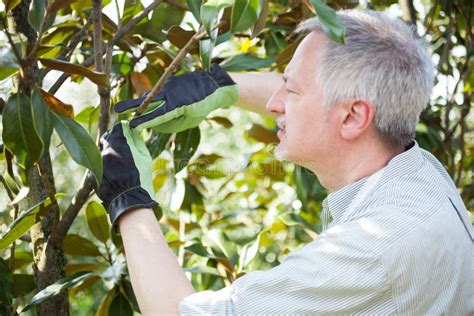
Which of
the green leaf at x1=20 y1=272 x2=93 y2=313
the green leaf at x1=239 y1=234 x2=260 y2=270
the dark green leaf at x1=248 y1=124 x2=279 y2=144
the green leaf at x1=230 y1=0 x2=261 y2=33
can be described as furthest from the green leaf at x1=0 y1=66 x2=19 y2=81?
the dark green leaf at x1=248 y1=124 x2=279 y2=144

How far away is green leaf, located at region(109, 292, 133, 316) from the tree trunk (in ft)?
0.61

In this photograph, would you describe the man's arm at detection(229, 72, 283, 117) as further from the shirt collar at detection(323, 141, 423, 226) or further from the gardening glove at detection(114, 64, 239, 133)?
the shirt collar at detection(323, 141, 423, 226)

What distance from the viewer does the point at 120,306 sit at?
2.19 m

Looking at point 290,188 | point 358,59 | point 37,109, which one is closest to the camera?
point 37,109

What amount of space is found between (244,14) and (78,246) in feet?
3.11

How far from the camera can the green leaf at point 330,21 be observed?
1.49 metres

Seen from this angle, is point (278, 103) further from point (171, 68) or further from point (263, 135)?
point (263, 135)

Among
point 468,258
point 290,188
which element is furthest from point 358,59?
point 290,188

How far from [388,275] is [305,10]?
3.45 ft

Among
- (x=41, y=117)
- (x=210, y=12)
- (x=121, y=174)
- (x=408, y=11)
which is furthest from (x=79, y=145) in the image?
(x=408, y=11)

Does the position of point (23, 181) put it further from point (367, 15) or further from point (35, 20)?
point (367, 15)

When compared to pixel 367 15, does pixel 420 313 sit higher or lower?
lower

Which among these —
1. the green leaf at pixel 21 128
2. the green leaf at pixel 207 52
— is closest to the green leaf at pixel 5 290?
the green leaf at pixel 21 128

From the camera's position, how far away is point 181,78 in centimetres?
197
